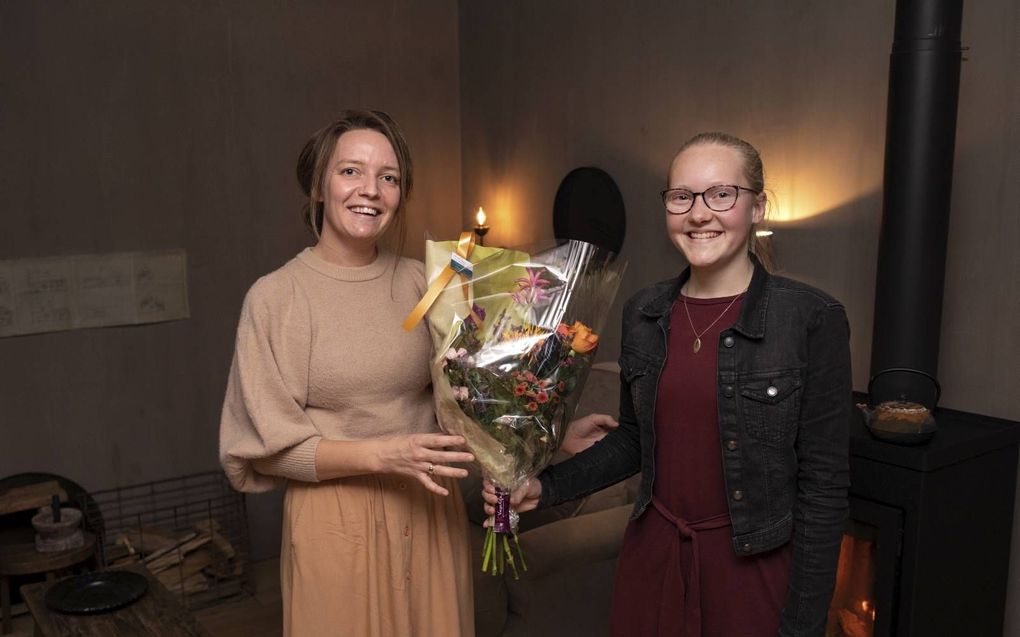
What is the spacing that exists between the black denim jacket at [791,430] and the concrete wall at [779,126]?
1307 millimetres

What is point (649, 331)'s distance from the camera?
1.62m

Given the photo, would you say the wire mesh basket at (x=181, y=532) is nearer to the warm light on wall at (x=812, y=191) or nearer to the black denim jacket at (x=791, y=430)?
the warm light on wall at (x=812, y=191)

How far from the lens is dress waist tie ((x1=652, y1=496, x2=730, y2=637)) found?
1.53m

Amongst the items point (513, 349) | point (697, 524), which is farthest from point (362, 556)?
point (697, 524)

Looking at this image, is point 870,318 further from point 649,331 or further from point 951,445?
point 649,331

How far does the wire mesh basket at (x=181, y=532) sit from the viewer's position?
404 centimetres

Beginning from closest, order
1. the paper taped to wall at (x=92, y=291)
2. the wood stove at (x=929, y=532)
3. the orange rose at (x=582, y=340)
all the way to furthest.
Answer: the orange rose at (x=582, y=340) → the wood stove at (x=929, y=532) → the paper taped to wall at (x=92, y=291)

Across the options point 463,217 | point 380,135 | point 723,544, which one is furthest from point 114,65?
point 723,544

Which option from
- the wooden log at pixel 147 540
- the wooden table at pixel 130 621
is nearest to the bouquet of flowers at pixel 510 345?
the wooden table at pixel 130 621

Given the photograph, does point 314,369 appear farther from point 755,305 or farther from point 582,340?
point 755,305

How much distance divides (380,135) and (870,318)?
1820 mm

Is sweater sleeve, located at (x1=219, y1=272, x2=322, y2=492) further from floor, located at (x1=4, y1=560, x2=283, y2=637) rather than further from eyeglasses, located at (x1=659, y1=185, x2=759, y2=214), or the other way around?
floor, located at (x1=4, y1=560, x2=283, y2=637)

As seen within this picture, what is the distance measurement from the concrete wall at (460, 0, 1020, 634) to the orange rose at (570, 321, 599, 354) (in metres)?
1.50

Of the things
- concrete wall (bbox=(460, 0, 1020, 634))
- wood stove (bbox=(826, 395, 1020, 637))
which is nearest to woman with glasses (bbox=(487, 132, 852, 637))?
wood stove (bbox=(826, 395, 1020, 637))
